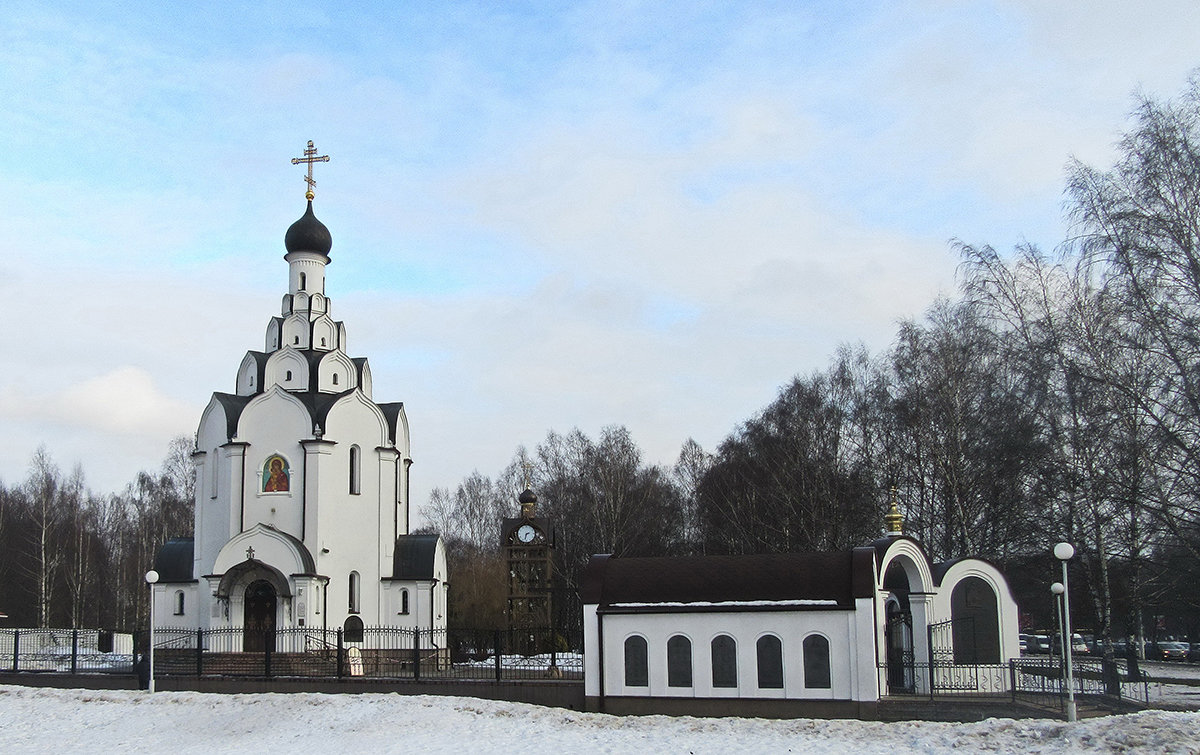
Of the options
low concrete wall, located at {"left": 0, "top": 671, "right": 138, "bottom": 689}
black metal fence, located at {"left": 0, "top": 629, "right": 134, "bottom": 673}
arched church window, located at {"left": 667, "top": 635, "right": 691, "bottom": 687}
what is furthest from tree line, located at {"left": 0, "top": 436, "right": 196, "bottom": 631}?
arched church window, located at {"left": 667, "top": 635, "right": 691, "bottom": 687}

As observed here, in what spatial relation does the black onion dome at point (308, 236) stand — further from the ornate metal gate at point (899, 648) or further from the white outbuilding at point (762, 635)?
the ornate metal gate at point (899, 648)

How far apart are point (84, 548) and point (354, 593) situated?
28.6m

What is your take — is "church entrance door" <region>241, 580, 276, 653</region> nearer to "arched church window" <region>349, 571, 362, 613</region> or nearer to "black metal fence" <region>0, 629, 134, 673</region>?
"arched church window" <region>349, 571, 362, 613</region>

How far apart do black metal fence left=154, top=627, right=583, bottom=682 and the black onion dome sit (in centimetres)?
1248

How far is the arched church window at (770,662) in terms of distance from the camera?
62.7ft

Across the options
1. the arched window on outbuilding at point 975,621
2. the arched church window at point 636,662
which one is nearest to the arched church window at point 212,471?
the arched church window at point 636,662

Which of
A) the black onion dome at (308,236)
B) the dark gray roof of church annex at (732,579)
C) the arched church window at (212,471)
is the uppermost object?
the black onion dome at (308,236)

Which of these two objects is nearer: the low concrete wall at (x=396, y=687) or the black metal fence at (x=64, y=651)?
the low concrete wall at (x=396, y=687)

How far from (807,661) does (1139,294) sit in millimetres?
8741

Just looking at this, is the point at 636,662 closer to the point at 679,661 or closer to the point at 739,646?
the point at 679,661

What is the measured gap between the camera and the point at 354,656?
28656 millimetres

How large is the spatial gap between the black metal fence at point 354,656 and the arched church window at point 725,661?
390 cm

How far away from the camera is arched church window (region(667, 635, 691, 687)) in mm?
19672

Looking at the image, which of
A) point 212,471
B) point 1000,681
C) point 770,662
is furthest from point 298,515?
point 1000,681
